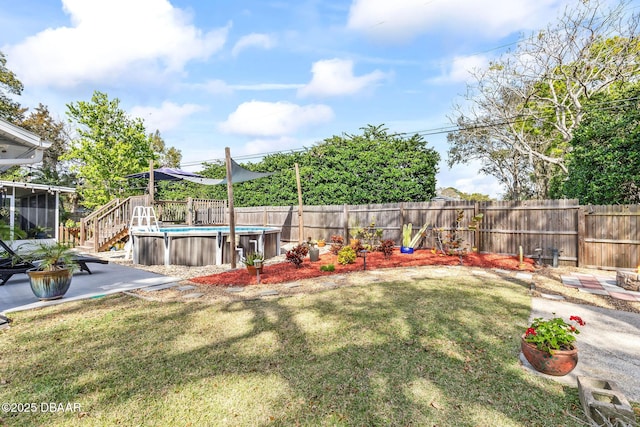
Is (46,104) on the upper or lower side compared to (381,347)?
upper

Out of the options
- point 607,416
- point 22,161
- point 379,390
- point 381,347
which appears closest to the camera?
point 607,416

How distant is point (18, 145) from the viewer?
244 inches

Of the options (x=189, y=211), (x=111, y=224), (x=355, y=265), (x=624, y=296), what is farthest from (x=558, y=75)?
(x=111, y=224)

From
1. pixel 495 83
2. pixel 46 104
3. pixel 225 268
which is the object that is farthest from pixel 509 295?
pixel 46 104

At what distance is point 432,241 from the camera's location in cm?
1068

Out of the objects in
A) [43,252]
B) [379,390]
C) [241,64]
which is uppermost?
[241,64]

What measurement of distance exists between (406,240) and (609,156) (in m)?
5.65

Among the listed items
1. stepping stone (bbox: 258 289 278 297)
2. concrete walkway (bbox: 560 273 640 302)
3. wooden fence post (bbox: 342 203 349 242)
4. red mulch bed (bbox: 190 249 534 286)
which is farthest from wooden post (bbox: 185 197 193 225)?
concrete walkway (bbox: 560 273 640 302)

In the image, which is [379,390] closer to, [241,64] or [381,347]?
[381,347]

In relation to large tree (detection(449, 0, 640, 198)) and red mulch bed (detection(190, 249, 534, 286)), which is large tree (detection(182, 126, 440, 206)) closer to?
large tree (detection(449, 0, 640, 198))

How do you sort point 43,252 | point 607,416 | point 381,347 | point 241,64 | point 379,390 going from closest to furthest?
point 607,416
point 379,390
point 381,347
point 43,252
point 241,64

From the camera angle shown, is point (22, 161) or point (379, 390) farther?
point (22, 161)

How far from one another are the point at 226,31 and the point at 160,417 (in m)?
11.7

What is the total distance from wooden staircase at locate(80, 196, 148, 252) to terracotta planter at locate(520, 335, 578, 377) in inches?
518
